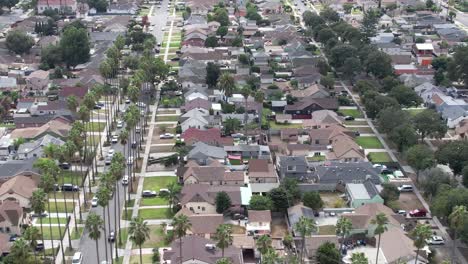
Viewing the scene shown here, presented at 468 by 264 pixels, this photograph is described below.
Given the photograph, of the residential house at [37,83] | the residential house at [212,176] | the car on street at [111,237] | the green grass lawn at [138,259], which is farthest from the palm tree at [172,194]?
the residential house at [37,83]

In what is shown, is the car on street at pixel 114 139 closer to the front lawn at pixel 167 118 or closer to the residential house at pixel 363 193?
the front lawn at pixel 167 118

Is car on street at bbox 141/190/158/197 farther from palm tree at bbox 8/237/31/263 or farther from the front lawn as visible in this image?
the front lawn

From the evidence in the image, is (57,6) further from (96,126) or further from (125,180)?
(125,180)

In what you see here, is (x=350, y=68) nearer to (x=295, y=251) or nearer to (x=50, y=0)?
(x=295, y=251)

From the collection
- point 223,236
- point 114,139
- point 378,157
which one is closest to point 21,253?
point 223,236

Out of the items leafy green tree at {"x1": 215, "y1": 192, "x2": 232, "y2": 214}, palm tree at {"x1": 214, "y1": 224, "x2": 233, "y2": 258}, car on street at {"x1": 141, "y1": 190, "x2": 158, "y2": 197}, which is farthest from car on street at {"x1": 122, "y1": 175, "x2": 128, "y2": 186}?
palm tree at {"x1": 214, "y1": 224, "x2": 233, "y2": 258}

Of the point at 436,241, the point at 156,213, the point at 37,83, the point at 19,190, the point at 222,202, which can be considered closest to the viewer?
the point at 436,241
